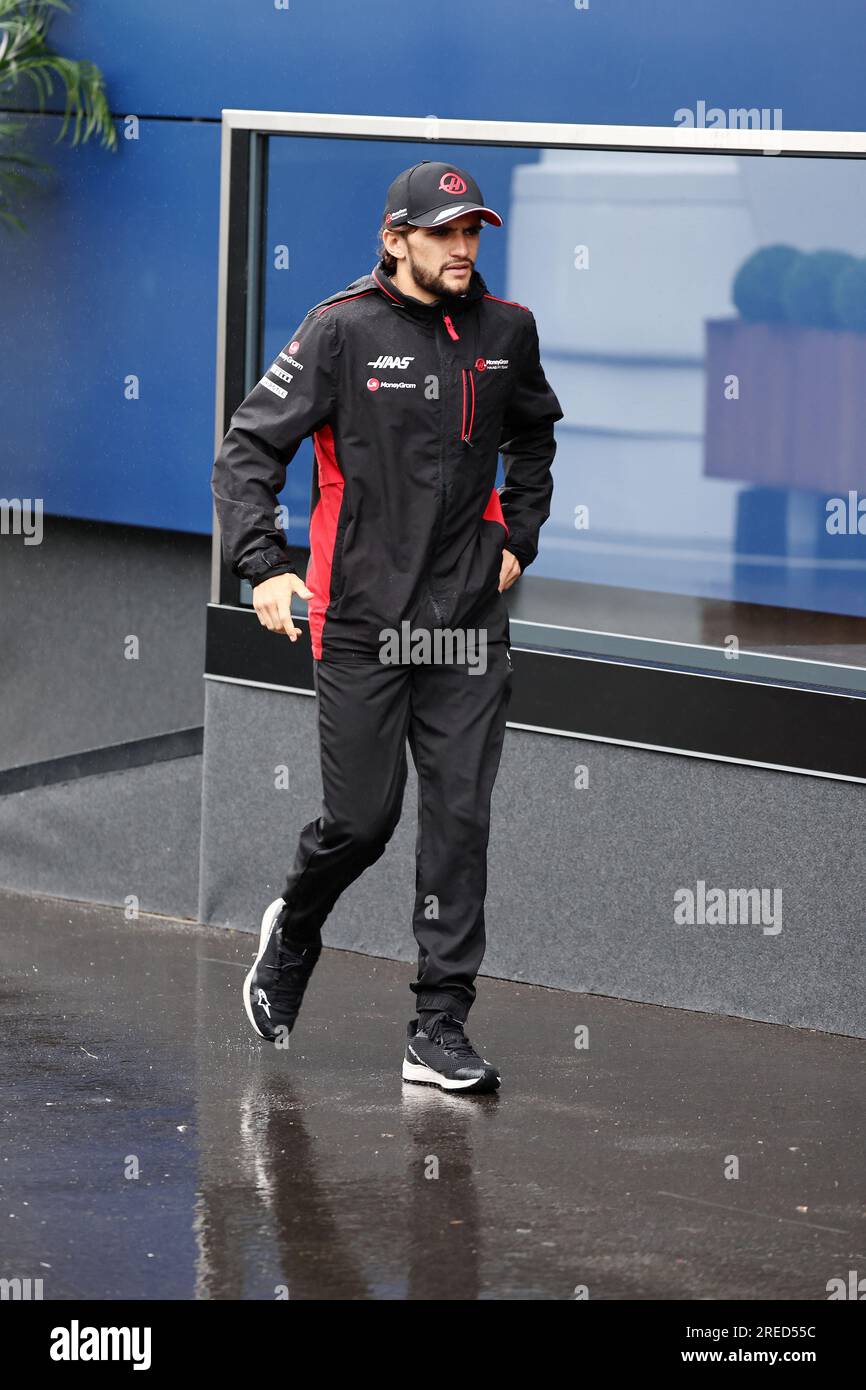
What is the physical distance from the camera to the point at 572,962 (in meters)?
6.03

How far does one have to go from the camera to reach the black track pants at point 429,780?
4.94 metres

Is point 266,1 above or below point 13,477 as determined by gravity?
above

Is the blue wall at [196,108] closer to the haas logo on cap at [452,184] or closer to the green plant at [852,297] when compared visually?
the green plant at [852,297]

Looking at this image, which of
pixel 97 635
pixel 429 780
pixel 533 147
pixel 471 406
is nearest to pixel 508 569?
pixel 471 406

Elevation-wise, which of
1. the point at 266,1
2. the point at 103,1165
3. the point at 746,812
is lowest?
the point at 103,1165

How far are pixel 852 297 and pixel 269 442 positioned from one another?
1700mm

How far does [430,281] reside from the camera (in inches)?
188

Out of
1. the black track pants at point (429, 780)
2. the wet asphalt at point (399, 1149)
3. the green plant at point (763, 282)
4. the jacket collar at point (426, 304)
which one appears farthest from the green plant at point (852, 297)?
the wet asphalt at point (399, 1149)

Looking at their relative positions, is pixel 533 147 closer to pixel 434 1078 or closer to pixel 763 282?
pixel 763 282

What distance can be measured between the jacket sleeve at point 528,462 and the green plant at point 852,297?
2.95 ft
